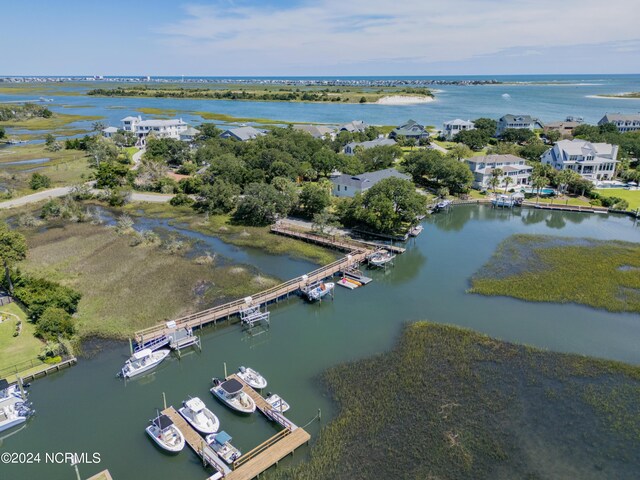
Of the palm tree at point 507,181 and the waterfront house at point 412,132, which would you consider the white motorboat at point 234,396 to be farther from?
the waterfront house at point 412,132

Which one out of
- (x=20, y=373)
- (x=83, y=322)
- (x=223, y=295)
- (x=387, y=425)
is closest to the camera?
(x=387, y=425)

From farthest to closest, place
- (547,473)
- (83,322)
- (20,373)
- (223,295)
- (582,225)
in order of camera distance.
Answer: (582,225) < (223,295) < (83,322) < (20,373) < (547,473)

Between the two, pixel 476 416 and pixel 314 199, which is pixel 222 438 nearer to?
pixel 476 416

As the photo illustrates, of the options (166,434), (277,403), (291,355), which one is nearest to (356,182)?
(291,355)

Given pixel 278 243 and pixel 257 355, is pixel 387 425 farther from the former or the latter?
pixel 278 243

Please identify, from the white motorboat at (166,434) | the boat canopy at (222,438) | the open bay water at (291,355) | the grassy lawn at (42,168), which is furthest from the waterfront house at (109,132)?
the boat canopy at (222,438)

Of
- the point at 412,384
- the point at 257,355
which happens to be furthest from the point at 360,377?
the point at 257,355
